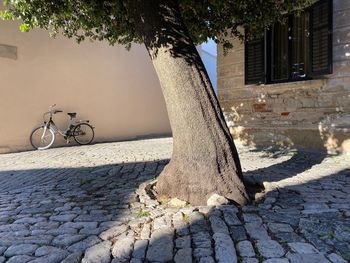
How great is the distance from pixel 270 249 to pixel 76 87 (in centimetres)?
934

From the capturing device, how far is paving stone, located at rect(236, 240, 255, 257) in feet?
8.86

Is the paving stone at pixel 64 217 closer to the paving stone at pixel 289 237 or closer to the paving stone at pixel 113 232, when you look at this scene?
the paving stone at pixel 113 232

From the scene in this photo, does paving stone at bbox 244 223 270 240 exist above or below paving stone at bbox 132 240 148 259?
above

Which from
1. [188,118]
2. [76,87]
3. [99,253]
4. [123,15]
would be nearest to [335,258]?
[99,253]

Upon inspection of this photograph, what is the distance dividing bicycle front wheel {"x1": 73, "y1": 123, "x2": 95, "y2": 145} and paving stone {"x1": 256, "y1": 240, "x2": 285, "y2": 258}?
881 cm

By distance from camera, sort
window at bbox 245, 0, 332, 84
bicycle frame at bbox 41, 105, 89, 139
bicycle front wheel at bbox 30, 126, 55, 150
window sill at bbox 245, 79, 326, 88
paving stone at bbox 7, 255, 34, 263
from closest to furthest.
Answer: paving stone at bbox 7, 255, 34, 263
window at bbox 245, 0, 332, 84
window sill at bbox 245, 79, 326, 88
bicycle front wheel at bbox 30, 126, 55, 150
bicycle frame at bbox 41, 105, 89, 139

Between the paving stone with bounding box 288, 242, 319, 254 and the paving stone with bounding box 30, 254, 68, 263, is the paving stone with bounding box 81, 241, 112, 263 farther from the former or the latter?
the paving stone with bounding box 288, 242, 319, 254

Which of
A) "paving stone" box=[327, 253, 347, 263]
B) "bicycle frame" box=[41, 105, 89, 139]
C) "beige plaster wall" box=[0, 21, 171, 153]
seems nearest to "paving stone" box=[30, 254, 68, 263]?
"paving stone" box=[327, 253, 347, 263]

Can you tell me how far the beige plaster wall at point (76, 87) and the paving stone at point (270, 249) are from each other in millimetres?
8229

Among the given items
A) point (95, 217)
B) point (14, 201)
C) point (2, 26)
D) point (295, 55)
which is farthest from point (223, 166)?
point (2, 26)

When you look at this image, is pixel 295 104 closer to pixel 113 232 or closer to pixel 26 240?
pixel 113 232

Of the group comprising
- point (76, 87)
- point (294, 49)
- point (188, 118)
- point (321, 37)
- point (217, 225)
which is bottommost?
point (217, 225)

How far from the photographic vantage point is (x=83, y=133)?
36.2 ft

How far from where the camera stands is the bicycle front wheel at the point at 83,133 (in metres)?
11.0
